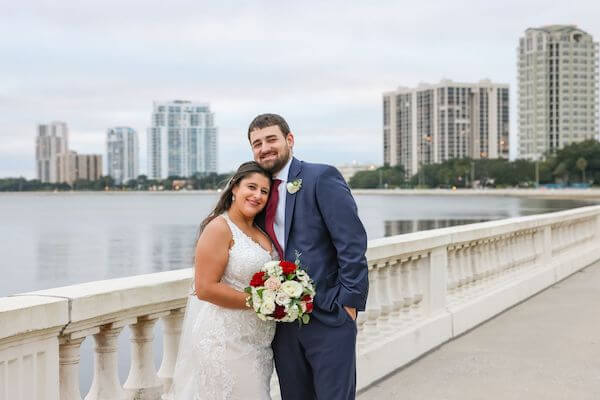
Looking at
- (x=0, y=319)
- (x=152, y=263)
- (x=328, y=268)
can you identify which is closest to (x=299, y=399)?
(x=328, y=268)

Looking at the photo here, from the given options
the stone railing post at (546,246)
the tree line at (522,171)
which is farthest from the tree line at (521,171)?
the stone railing post at (546,246)

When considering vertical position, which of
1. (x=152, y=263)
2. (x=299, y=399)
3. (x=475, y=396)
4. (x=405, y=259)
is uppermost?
(x=405, y=259)

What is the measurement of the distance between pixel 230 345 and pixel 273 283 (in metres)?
0.40

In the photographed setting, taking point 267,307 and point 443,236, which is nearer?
point 267,307

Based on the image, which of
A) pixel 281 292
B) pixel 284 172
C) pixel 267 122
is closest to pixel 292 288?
pixel 281 292

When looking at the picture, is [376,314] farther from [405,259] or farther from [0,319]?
[0,319]

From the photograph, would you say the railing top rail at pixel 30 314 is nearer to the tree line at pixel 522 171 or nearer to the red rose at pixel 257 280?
the red rose at pixel 257 280

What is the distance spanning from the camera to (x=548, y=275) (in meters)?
10.6

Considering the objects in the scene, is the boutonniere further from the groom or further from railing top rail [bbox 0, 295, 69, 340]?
railing top rail [bbox 0, 295, 69, 340]

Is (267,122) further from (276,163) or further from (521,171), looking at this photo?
(521,171)

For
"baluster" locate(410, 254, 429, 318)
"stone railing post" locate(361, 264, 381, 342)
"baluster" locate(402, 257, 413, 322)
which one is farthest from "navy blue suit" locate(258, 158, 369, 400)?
"baluster" locate(410, 254, 429, 318)

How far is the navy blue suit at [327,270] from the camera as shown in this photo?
341cm

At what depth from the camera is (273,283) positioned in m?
3.18

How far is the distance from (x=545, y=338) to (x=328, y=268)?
4340 mm
